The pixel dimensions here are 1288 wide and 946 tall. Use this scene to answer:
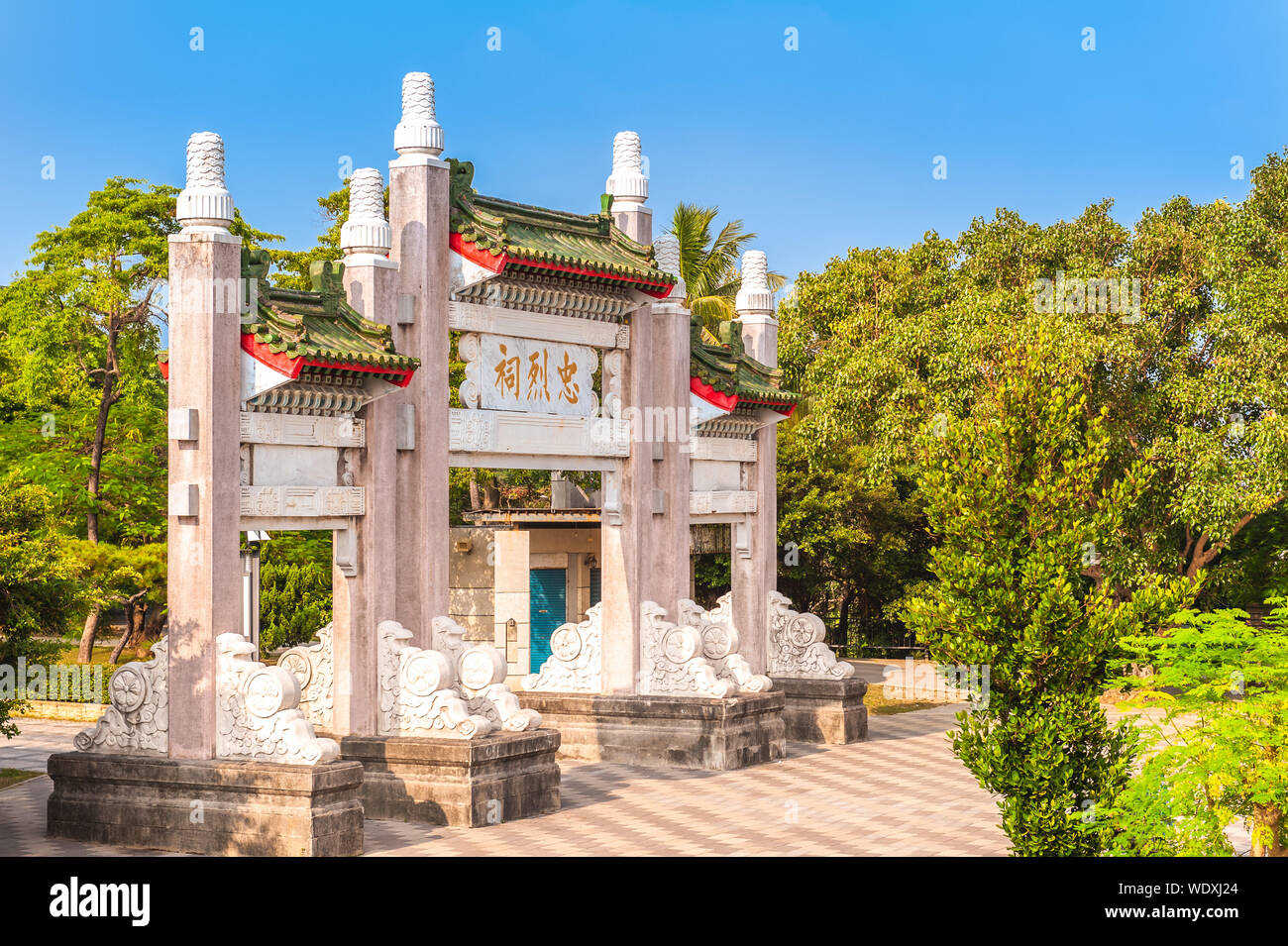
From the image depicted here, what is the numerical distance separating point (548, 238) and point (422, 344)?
Result: 2678 millimetres

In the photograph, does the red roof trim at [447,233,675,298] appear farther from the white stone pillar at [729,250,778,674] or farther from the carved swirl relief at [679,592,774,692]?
the white stone pillar at [729,250,778,674]

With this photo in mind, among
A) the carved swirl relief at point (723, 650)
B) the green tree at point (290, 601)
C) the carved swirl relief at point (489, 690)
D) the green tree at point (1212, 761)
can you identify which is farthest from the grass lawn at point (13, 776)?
the green tree at point (1212, 761)

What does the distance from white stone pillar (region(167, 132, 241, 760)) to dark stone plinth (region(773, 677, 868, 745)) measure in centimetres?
971

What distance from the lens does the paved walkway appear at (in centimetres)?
1427

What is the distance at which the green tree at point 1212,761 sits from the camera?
1026cm

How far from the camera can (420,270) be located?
16938 mm

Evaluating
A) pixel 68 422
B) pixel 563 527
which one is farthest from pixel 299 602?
pixel 68 422

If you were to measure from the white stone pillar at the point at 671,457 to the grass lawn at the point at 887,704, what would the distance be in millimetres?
6410

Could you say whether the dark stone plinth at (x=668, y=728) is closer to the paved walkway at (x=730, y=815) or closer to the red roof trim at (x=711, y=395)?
the paved walkway at (x=730, y=815)

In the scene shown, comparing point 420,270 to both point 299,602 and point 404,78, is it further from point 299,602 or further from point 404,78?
point 299,602

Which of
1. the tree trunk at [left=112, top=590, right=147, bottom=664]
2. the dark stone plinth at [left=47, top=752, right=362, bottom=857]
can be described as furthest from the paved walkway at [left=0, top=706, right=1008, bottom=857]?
the tree trunk at [left=112, top=590, right=147, bottom=664]

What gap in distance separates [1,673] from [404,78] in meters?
7.95

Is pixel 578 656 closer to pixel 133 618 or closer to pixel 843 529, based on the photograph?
pixel 843 529

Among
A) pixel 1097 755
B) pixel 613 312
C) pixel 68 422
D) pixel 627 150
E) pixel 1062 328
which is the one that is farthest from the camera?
pixel 68 422
